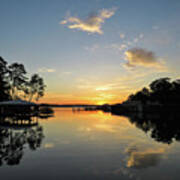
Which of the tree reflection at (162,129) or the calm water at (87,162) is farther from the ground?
the calm water at (87,162)

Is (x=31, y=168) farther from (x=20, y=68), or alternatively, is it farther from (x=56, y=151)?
(x=20, y=68)

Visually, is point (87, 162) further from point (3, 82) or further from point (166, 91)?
point (166, 91)

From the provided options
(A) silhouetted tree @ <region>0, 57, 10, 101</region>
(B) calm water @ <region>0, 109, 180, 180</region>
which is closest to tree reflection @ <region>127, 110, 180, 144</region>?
(B) calm water @ <region>0, 109, 180, 180</region>

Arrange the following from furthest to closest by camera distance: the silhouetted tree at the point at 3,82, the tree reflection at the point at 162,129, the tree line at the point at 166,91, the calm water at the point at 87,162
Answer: the tree line at the point at 166,91, the silhouetted tree at the point at 3,82, the tree reflection at the point at 162,129, the calm water at the point at 87,162

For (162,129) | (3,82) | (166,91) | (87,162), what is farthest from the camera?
(166,91)

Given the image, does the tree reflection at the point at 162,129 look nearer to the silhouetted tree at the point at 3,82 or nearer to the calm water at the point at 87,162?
the calm water at the point at 87,162

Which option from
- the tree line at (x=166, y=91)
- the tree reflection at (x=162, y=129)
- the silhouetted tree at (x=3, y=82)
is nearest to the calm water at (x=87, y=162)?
the tree reflection at (x=162, y=129)

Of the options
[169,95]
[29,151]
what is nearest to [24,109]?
[29,151]

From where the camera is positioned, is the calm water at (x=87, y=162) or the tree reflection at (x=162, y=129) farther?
the tree reflection at (x=162, y=129)

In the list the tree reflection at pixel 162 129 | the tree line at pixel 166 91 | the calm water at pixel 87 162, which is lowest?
the tree reflection at pixel 162 129

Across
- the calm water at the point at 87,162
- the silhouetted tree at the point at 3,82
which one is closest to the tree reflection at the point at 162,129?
the calm water at the point at 87,162

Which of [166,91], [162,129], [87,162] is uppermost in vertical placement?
[166,91]

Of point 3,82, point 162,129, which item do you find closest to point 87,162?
point 162,129

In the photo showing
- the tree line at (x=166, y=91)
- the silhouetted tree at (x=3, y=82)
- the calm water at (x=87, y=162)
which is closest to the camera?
the calm water at (x=87, y=162)
